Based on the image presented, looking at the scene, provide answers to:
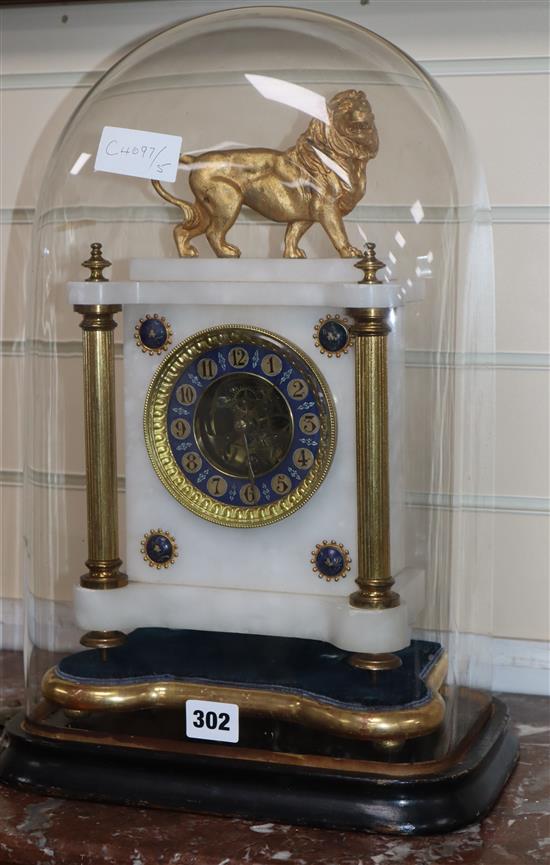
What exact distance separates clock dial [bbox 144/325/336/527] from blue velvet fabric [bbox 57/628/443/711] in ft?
0.48

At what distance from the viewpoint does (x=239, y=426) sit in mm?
1371

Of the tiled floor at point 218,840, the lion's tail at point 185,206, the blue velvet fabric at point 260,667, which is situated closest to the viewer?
the tiled floor at point 218,840

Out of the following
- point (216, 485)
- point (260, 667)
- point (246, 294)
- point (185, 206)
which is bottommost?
point (260, 667)

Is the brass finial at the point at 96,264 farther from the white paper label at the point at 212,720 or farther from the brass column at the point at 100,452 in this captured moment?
the white paper label at the point at 212,720

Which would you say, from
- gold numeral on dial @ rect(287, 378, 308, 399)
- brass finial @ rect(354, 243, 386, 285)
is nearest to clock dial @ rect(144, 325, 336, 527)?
gold numeral on dial @ rect(287, 378, 308, 399)

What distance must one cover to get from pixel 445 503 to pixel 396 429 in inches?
5.5

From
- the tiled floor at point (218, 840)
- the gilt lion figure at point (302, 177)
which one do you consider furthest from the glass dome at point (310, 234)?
the tiled floor at point (218, 840)

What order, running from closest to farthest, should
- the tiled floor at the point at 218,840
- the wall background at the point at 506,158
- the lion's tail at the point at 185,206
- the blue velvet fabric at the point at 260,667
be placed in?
1. the tiled floor at the point at 218,840
2. the blue velvet fabric at the point at 260,667
3. the lion's tail at the point at 185,206
4. the wall background at the point at 506,158

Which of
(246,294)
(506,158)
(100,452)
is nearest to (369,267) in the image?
(246,294)

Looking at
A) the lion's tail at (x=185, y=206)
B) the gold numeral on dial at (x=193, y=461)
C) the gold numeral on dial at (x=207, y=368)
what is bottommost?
the gold numeral on dial at (x=193, y=461)

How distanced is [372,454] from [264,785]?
351 mm

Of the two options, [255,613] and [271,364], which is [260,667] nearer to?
[255,613]

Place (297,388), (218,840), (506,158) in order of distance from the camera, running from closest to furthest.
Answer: (218,840)
(297,388)
(506,158)

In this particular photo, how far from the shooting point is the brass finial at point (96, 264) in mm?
1377
